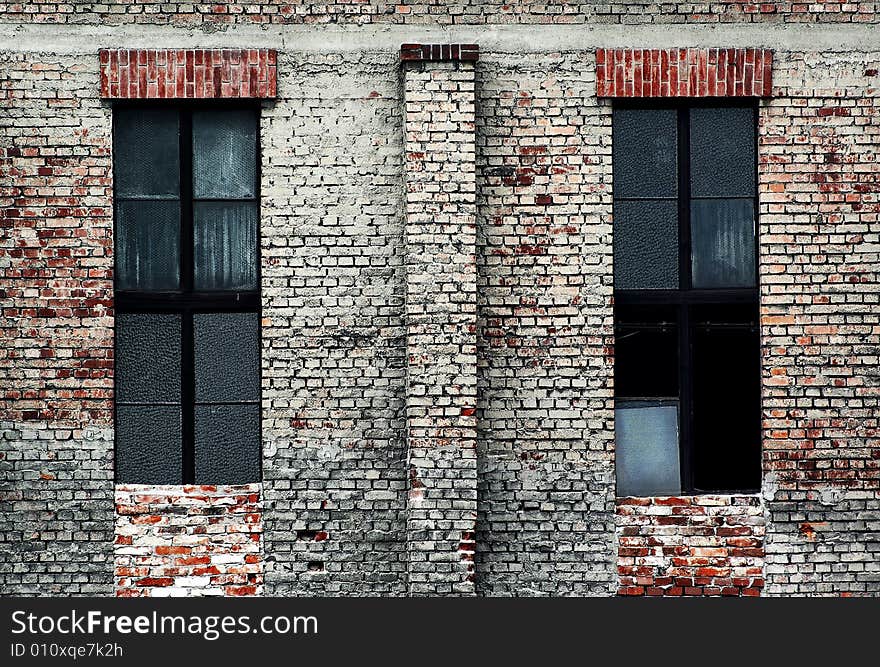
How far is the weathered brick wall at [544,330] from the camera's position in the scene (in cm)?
746

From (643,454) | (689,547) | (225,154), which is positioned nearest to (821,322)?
(643,454)

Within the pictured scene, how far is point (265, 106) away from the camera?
7.48 metres

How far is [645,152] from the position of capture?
7637 mm

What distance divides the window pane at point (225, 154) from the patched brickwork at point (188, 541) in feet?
6.63

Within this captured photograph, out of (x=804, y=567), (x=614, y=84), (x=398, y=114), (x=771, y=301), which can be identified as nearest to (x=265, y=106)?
(x=398, y=114)

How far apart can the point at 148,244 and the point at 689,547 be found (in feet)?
13.7

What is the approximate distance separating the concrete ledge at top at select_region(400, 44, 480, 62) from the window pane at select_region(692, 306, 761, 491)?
7.79 feet

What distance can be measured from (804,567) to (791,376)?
1284mm

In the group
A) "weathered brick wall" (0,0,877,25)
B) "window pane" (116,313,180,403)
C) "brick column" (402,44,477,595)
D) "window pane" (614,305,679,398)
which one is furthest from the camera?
"window pane" (614,305,679,398)

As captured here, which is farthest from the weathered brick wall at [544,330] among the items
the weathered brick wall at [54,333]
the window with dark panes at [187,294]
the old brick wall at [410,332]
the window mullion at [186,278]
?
the weathered brick wall at [54,333]

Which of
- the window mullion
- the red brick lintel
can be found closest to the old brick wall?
the red brick lintel

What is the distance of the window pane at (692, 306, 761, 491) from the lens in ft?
24.9

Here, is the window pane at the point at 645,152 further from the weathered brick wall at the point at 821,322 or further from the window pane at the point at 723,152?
the weathered brick wall at the point at 821,322

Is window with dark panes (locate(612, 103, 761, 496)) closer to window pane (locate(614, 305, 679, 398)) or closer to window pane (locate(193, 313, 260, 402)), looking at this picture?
window pane (locate(614, 305, 679, 398))
